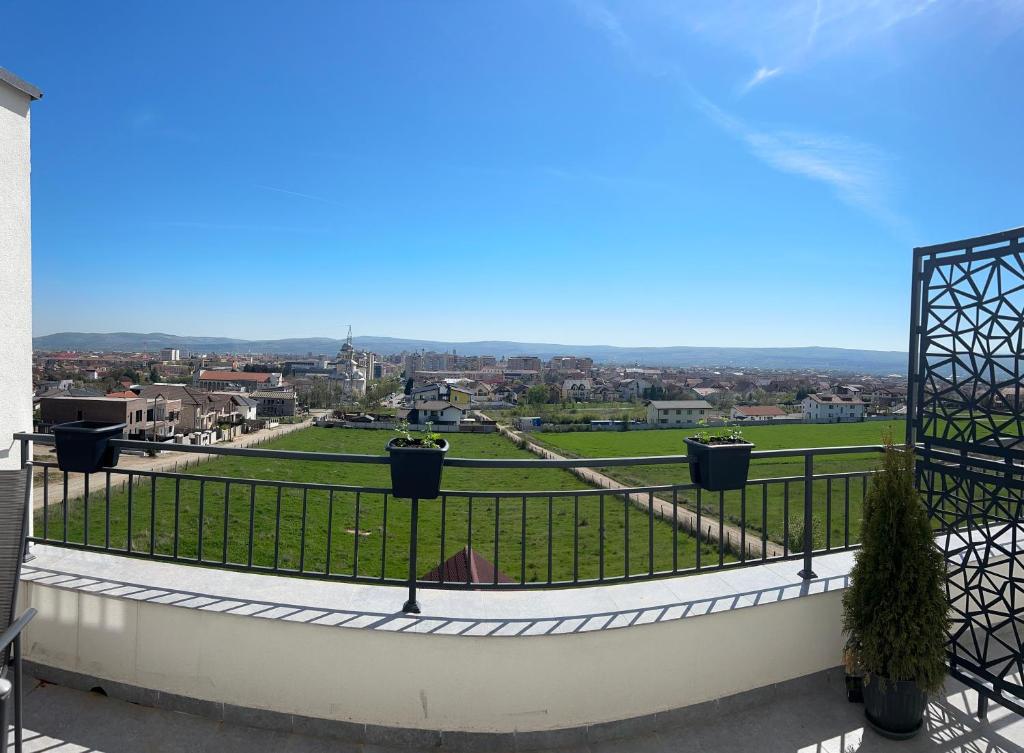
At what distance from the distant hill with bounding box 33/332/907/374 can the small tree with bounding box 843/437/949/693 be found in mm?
25689

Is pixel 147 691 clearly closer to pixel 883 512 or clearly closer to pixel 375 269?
pixel 883 512

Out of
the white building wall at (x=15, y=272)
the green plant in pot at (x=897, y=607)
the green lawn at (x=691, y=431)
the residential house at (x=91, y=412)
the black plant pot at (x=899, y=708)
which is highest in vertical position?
the white building wall at (x=15, y=272)

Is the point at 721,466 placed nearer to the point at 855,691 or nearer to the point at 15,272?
the point at 855,691

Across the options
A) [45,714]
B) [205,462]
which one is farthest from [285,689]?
[205,462]

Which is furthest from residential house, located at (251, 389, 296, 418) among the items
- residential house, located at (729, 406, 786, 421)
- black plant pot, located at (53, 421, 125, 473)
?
black plant pot, located at (53, 421, 125, 473)

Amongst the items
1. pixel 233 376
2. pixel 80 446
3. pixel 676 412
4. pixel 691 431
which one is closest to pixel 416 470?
pixel 80 446

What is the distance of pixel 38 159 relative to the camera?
313cm

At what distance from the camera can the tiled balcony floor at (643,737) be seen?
6.59 feet

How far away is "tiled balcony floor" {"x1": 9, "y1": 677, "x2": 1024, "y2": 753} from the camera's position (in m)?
2.01

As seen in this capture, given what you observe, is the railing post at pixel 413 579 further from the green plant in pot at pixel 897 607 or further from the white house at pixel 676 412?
the white house at pixel 676 412

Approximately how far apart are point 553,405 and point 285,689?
75.9 metres

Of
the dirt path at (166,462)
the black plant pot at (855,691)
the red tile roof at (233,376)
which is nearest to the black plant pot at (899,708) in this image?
the black plant pot at (855,691)

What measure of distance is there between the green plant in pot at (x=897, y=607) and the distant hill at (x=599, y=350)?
84.3 ft

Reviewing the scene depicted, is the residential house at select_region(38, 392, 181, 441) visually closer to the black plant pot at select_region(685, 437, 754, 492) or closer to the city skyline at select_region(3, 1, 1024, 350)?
the city skyline at select_region(3, 1, 1024, 350)
